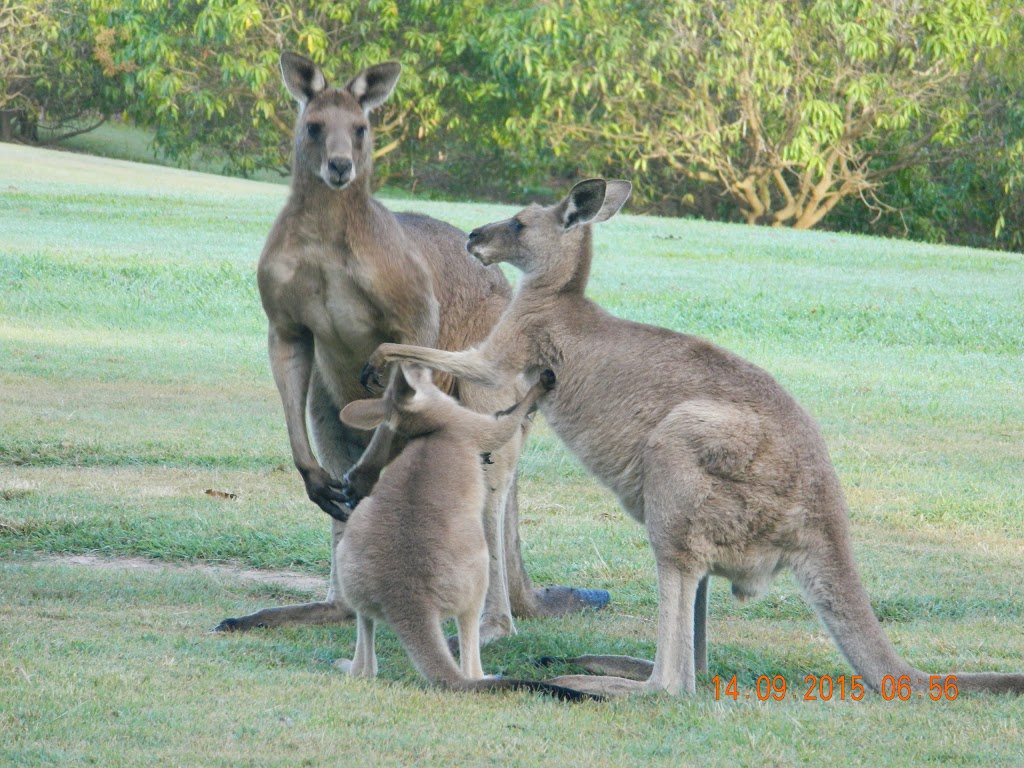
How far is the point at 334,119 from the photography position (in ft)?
15.4

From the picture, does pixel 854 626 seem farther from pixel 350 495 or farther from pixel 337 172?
pixel 337 172

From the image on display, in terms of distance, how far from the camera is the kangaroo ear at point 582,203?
4543mm

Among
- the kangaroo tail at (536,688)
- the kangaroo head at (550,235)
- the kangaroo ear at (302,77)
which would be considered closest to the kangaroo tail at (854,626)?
the kangaroo tail at (536,688)

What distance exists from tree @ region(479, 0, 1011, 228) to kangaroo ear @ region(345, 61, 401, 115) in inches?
635

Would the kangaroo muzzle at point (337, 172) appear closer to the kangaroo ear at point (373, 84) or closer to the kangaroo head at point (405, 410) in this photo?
the kangaroo ear at point (373, 84)

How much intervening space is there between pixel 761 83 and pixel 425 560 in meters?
18.2

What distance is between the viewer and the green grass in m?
3.37

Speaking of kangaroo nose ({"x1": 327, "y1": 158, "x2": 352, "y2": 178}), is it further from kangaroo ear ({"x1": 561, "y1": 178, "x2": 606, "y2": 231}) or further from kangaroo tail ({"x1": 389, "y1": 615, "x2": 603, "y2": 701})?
kangaroo tail ({"x1": 389, "y1": 615, "x2": 603, "y2": 701})

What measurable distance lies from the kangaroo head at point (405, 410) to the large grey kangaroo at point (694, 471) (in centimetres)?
12

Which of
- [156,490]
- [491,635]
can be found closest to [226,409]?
[156,490]

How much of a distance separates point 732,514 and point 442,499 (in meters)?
0.81

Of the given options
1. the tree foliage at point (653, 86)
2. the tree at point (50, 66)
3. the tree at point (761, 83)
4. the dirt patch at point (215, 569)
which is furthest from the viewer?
the tree at point (50, 66)

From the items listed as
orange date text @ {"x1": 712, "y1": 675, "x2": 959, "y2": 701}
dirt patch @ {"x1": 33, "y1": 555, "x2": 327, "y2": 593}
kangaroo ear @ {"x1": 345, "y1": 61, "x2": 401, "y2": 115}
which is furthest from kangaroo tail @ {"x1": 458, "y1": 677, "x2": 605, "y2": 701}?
kangaroo ear @ {"x1": 345, "y1": 61, "x2": 401, "y2": 115}

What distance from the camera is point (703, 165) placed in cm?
2331
